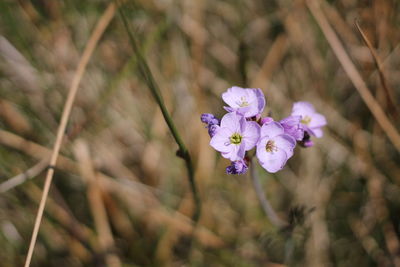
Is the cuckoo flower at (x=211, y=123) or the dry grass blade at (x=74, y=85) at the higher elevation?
the dry grass blade at (x=74, y=85)

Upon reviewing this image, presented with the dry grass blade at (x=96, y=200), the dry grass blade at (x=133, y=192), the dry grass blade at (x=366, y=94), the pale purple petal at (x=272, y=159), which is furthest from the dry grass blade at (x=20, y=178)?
the dry grass blade at (x=366, y=94)

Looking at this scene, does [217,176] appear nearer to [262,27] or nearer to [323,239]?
[323,239]

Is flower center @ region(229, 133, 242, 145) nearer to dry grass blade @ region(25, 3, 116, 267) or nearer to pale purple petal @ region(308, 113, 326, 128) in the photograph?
pale purple petal @ region(308, 113, 326, 128)

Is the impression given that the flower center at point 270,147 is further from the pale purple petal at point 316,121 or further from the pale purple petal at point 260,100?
the pale purple petal at point 316,121

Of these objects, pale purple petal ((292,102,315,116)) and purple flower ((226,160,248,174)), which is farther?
pale purple petal ((292,102,315,116))

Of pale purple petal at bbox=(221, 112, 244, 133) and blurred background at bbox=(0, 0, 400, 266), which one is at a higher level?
blurred background at bbox=(0, 0, 400, 266)

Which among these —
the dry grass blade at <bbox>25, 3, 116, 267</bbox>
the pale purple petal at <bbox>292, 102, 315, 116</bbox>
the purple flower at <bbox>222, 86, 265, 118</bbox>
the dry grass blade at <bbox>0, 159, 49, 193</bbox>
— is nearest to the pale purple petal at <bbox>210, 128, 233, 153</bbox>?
the purple flower at <bbox>222, 86, 265, 118</bbox>

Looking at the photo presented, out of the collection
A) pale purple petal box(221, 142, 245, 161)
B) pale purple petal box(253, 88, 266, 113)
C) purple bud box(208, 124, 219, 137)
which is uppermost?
pale purple petal box(253, 88, 266, 113)

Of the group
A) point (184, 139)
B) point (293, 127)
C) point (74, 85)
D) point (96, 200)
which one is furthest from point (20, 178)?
point (293, 127)
